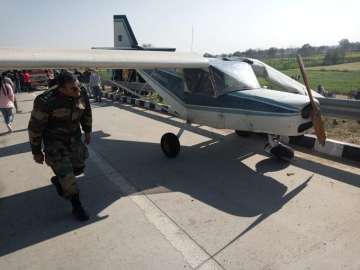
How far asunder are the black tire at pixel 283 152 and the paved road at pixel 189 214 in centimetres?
19

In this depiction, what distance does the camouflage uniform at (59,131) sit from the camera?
4105mm

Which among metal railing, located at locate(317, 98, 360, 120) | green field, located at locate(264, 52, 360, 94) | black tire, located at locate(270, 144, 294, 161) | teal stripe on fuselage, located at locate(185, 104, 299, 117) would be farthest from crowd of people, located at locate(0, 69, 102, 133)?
green field, located at locate(264, 52, 360, 94)

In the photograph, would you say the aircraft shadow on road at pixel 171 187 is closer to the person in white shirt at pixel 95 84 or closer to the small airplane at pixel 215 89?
the small airplane at pixel 215 89

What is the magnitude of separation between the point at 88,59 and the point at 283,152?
390 centimetres

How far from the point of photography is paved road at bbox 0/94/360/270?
346 cm

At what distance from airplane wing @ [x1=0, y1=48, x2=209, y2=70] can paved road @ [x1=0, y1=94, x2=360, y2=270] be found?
1.96 meters

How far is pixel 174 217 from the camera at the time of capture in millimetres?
4312

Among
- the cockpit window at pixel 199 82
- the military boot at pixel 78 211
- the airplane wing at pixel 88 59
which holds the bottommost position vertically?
the military boot at pixel 78 211

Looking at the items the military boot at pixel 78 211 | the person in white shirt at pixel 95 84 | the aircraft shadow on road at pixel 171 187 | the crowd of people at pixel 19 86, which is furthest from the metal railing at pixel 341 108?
the person in white shirt at pixel 95 84

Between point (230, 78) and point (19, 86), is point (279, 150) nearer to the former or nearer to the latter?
point (230, 78)

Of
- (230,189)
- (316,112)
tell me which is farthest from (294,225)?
(316,112)

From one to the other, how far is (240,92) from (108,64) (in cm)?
245

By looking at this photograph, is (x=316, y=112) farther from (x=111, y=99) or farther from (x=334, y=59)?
(x=334, y=59)

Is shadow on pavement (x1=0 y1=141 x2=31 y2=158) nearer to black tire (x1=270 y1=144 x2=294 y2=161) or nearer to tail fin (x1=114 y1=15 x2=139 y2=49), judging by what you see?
black tire (x1=270 y1=144 x2=294 y2=161)
